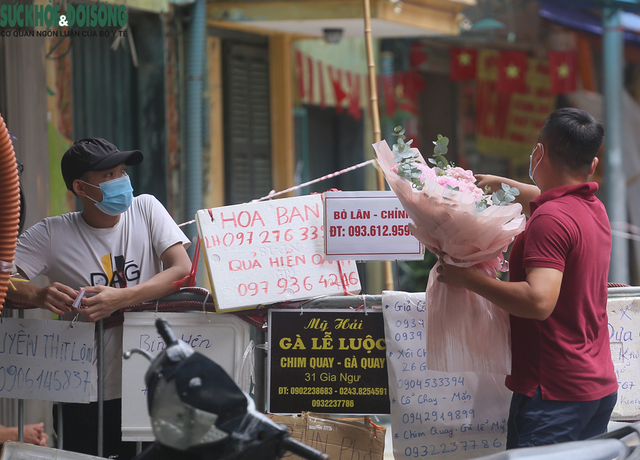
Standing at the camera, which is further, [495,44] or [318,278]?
[495,44]

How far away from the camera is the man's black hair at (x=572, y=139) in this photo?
2770mm

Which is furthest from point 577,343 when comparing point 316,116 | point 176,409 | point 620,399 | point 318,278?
point 316,116

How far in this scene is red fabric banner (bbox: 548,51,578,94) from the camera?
1048cm

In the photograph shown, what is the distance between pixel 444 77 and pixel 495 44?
4.44 feet

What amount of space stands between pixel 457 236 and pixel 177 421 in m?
1.26

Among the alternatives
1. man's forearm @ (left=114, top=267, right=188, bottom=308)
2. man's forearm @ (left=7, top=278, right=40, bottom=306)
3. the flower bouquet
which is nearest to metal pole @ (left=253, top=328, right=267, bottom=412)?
man's forearm @ (left=114, top=267, right=188, bottom=308)

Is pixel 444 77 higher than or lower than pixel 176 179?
higher

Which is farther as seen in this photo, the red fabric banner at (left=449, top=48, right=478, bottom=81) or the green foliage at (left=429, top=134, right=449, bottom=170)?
the red fabric banner at (left=449, top=48, right=478, bottom=81)

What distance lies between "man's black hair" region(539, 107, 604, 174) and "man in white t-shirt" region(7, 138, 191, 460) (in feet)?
5.88

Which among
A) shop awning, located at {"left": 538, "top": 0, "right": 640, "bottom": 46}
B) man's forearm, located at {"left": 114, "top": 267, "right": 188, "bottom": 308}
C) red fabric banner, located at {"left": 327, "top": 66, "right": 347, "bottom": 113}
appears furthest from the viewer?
shop awning, located at {"left": 538, "top": 0, "right": 640, "bottom": 46}

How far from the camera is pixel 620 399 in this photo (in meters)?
3.55

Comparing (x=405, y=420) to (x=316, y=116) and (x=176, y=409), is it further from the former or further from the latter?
(x=316, y=116)

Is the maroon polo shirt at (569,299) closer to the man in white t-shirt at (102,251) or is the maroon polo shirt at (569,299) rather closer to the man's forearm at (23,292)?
the man in white t-shirt at (102,251)

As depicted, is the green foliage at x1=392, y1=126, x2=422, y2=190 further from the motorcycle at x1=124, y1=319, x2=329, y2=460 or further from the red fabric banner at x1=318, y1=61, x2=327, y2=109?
the red fabric banner at x1=318, y1=61, x2=327, y2=109
